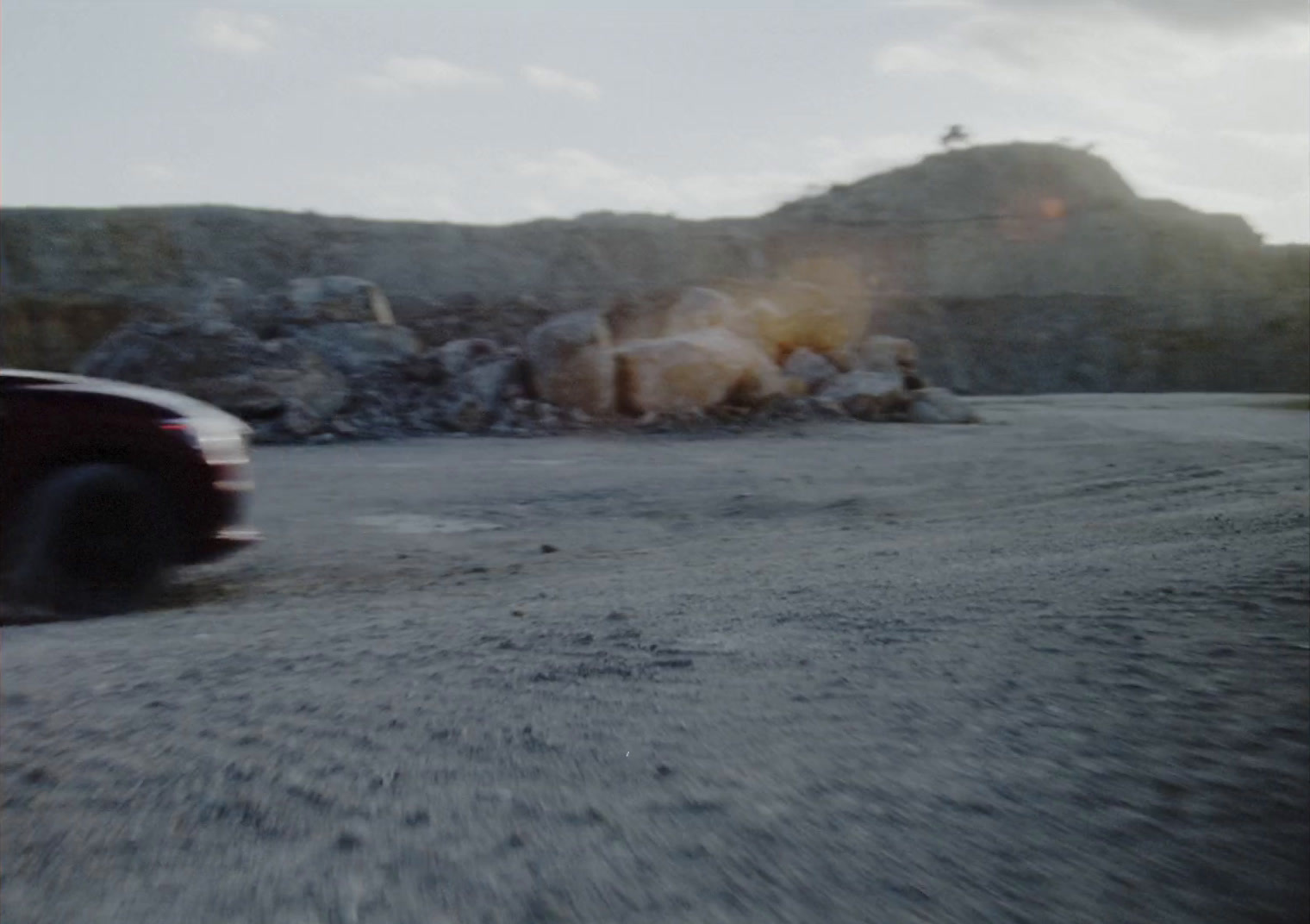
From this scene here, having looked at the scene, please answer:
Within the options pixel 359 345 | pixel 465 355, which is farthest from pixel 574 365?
pixel 359 345

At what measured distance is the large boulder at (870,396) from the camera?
77.2 ft

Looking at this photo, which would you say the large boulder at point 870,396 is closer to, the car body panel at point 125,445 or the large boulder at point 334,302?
the large boulder at point 334,302

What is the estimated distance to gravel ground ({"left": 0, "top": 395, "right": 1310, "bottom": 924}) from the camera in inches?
123

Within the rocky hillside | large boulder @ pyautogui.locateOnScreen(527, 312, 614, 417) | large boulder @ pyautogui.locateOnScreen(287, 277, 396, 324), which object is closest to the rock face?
large boulder @ pyautogui.locateOnScreen(287, 277, 396, 324)

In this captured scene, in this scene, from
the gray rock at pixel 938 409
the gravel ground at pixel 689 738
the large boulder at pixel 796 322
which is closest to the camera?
the gravel ground at pixel 689 738

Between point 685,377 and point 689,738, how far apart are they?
1828 centimetres

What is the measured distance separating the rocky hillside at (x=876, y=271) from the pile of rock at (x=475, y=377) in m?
13.9

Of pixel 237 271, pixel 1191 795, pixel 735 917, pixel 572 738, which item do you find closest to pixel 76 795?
pixel 572 738

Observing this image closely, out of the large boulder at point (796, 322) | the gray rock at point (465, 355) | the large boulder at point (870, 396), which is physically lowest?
the large boulder at point (870, 396)

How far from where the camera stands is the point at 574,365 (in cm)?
2228

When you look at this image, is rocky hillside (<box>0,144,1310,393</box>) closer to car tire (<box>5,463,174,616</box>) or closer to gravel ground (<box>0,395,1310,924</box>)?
car tire (<box>5,463,174,616</box>)

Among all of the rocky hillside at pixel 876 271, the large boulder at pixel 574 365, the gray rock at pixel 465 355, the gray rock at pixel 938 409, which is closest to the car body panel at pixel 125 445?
the large boulder at pixel 574 365

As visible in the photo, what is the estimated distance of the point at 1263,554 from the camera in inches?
293

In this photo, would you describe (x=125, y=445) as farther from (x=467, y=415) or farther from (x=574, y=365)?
(x=574, y=365)
